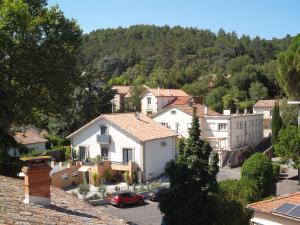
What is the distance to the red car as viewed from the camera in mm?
31250

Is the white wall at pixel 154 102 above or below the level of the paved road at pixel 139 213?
above

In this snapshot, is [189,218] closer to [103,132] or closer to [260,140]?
[103,132]

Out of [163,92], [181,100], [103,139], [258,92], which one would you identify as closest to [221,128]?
[103,139]

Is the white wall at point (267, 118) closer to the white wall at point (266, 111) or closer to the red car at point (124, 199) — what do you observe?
the white wall at point (266, 111)

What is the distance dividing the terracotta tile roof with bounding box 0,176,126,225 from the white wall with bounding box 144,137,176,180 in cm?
2621

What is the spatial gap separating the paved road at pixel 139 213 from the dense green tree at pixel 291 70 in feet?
65.4

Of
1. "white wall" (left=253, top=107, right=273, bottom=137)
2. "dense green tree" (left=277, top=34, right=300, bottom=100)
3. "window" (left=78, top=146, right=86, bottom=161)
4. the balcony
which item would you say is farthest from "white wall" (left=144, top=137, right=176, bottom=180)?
"white wall" (left=253, top=107, right=273, bottom=137)

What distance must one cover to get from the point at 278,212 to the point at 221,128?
36093 millimetres

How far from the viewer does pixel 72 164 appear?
130 ft

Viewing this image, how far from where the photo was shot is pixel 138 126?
42.2 metres

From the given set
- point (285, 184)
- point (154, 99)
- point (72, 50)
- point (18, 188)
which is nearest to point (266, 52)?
point (154, 99)

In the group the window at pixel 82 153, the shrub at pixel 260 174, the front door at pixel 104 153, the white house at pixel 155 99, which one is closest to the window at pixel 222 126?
the front door at pixel 104 153

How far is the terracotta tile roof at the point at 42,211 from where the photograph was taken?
889 cm

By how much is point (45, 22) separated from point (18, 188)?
12.9m
